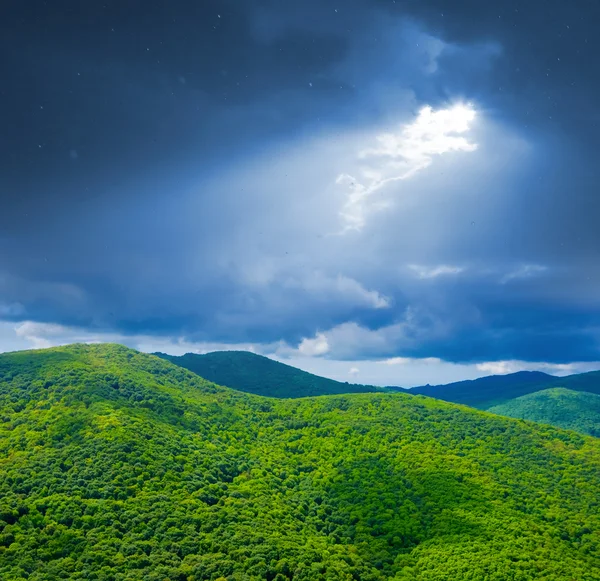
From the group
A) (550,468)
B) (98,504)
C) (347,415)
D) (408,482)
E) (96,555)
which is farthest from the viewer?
(347,415)

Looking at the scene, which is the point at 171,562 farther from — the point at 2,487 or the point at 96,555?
the point at 2,487

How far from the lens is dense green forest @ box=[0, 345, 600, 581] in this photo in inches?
3519

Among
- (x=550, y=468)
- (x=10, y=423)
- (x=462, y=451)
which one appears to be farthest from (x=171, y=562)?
(x=550, y=468)

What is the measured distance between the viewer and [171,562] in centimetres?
8575

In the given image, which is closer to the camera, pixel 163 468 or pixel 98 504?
pixel 98 504

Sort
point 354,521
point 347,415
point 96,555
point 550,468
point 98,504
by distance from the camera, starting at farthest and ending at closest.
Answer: point 347,415 < point 550,468 < point 354,521 < point 98,504 < point 96,555

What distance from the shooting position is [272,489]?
124m

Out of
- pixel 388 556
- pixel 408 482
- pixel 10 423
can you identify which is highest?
pixel 10 423

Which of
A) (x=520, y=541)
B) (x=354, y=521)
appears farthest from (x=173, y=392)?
(x=520, y=541)

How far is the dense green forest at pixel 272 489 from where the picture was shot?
8938 centimetres

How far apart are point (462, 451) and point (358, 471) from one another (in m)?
31.7

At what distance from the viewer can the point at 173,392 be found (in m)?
175

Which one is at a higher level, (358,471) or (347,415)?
(347,415)

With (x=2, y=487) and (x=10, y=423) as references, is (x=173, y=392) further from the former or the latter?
(x=2, y=487)
